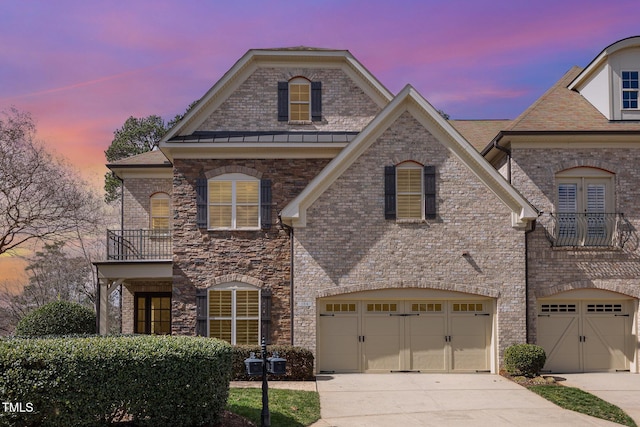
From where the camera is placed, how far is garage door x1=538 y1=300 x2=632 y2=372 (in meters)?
20.6

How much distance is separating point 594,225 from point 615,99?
13.1 ft

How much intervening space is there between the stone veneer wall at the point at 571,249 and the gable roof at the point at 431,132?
3.90 feet

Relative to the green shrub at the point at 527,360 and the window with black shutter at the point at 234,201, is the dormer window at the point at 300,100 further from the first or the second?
the green shrub at the point at 527,360

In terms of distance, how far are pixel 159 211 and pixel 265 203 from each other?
6.51 metres

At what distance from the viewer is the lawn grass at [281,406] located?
45.4ft

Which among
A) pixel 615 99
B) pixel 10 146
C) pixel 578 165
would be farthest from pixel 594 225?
pixel 10 146

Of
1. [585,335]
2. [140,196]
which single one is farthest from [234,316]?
[585,335]

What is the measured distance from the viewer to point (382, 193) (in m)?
19.9

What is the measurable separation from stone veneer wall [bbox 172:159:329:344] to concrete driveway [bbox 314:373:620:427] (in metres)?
3.34

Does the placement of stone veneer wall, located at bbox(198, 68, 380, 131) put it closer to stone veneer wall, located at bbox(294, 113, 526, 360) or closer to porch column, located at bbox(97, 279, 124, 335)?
Result: stone veneer wall, located at bbox(294, 113, 526, 360)

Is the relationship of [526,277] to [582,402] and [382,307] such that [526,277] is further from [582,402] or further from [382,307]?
[582,402]

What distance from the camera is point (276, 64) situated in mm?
21828

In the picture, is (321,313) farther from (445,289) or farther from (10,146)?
(10,146)

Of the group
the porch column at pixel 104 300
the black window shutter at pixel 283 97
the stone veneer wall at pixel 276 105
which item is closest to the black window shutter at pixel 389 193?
the stone veneer wall at pixel 276 105
